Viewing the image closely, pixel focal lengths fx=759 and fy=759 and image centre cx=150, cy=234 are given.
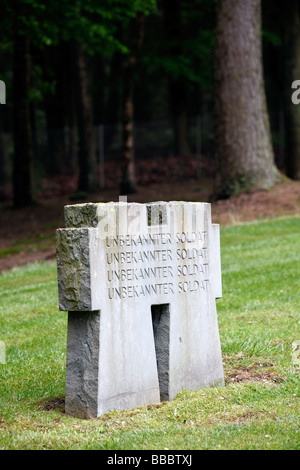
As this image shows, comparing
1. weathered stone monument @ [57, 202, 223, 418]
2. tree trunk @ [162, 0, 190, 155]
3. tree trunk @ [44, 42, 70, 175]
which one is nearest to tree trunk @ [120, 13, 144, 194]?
tree trunk @ [162, 0, 190, 155]

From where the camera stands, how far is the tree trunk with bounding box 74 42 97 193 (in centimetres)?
2572

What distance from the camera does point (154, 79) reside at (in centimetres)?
4191

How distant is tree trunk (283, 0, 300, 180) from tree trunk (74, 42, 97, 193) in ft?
22.5

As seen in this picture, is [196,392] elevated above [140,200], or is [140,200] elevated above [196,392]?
[140,200]

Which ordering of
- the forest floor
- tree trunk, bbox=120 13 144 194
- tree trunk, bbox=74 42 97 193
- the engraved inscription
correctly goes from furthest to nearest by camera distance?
tree trunk, bbox=74 42 97 193
tree trunk, bbox=120 13 144 194
the forest floor
the engraved inscription

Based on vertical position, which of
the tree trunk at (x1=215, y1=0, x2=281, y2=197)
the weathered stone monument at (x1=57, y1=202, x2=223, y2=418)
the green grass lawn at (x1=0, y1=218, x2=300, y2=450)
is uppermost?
the tree trunk at (x1=215, y1=0, x2=281, y2=197)

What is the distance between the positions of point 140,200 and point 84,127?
4.14 m

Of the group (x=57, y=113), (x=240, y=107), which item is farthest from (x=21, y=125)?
(x=57, y=113)

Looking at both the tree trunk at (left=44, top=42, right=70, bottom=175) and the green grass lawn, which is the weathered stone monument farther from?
the tree trunk at (left=44, top=42, right=70, bottom=175)

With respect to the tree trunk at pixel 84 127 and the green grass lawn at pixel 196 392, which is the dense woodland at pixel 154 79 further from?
the green grass lawn at pixel 196 392

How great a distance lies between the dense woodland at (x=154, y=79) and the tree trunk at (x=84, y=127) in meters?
0.04

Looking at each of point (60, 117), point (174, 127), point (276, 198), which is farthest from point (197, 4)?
point (276, 198)

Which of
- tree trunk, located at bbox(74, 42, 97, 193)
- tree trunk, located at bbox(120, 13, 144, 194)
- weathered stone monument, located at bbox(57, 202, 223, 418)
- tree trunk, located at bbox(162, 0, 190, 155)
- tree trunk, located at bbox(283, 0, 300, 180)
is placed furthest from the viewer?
tree trunk, located at bbox(162, 0, 190, 155)

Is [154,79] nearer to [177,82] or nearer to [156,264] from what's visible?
[177,82]
